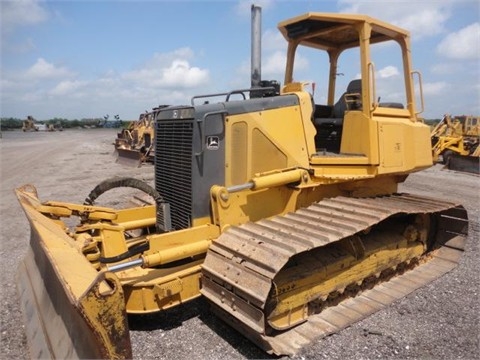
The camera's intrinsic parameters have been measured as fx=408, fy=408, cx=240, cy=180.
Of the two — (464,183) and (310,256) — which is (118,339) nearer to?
(310,256)

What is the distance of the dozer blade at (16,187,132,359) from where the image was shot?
2486mm

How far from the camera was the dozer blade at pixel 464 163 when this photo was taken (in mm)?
15219

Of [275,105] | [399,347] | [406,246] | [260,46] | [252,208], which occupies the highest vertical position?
[260,46]

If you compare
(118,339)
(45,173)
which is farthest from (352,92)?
(45,173)

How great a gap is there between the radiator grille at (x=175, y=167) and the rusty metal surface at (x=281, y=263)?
67 cm

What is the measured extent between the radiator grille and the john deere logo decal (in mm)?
A: 179

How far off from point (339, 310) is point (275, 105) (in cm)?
223

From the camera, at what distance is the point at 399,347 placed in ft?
11.4

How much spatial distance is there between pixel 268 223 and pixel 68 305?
192 centimetres

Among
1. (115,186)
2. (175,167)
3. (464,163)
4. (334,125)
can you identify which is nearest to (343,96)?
(334,125)

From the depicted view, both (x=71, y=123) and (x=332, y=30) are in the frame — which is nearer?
(x=332, y=30)

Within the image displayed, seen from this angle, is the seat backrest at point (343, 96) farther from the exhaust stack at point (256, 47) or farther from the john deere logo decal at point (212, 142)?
the john deere logo decal at point (212, 142)

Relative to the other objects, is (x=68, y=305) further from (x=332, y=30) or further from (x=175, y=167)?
(x=332, y=30)

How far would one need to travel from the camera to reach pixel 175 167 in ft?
14.4
